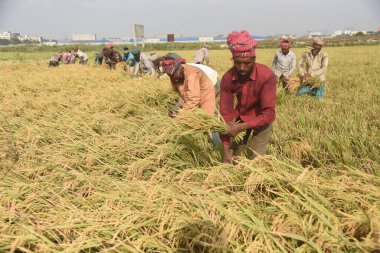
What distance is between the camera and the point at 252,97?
2207 millimetres

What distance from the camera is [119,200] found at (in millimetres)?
1695

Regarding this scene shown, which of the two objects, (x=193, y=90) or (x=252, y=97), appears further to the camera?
(x=193, y=90)

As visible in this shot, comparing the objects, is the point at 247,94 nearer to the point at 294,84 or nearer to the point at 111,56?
the point at 294,84

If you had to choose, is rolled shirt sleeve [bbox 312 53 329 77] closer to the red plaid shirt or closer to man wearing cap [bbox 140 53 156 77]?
the red plaid shirt

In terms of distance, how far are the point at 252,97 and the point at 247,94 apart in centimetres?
4

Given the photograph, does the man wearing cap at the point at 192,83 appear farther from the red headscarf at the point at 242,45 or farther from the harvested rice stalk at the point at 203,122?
the red headscarf at the point at 242,45

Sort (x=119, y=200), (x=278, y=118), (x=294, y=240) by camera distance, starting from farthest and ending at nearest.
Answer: (x=278, y=118), (x=119, y=200), (x=294, y=240)

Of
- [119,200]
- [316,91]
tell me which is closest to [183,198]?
[119,200]

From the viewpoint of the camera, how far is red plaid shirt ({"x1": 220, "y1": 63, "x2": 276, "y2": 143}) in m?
2.08

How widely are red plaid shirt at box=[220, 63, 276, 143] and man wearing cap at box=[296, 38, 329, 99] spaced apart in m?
3.17

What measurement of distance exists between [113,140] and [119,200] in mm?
1079

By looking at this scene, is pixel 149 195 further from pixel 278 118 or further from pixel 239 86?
pixel 278 118

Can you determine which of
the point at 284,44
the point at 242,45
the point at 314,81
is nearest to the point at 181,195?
the point at 242,45

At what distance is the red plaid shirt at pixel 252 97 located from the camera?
208cm
